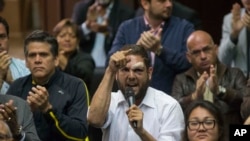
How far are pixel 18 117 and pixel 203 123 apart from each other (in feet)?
3.49

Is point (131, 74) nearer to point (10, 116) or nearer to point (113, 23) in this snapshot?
point (10, 116)

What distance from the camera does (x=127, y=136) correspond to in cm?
577

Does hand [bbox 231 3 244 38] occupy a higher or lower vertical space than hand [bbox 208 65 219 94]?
higher

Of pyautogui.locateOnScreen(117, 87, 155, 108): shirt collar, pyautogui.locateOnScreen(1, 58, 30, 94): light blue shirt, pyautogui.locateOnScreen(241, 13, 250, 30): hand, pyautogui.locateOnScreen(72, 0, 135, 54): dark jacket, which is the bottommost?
pyautogui.locateOnScreen(117, 87, 155, 108): shirt collar

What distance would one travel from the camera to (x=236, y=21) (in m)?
7.05

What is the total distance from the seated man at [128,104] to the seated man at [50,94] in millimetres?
238

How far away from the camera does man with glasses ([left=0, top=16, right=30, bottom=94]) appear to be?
625 centimetres

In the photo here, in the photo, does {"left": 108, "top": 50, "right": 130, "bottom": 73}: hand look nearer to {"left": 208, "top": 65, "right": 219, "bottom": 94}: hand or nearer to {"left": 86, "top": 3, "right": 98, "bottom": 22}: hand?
{"left": 208, "top": 65, "right": 219, "bottom": 94}: hand

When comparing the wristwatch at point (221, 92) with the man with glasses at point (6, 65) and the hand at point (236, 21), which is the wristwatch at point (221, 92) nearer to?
the hand at point (236, 21)

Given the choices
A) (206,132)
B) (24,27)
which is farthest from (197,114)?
(24,27)

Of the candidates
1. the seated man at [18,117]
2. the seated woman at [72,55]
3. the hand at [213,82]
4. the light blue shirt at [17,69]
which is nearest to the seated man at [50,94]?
the seated man at [18,117]

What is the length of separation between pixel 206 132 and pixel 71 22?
2.35 meters

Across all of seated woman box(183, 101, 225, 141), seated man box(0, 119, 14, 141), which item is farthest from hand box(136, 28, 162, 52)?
seated man box(0, 119, 14, 141)

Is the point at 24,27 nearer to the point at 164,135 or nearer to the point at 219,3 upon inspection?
the point at 219,3
